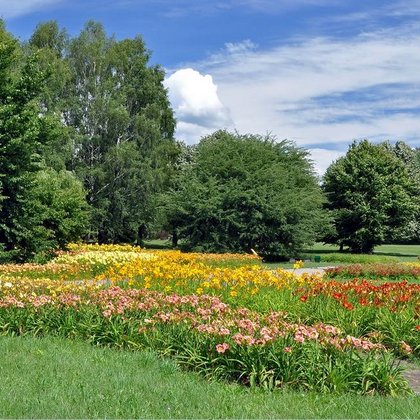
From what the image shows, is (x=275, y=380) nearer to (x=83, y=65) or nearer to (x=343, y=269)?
(x=343, y=269)

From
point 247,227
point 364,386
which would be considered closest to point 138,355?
point 364,386

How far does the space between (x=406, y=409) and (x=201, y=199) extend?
24.9 meters

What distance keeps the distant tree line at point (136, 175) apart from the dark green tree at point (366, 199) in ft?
0.32

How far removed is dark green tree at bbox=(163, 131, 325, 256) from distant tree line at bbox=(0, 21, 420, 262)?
69 millimetres

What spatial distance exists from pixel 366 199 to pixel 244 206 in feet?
51.5

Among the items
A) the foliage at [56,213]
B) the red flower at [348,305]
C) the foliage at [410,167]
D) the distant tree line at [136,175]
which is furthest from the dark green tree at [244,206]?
the foliage at [410,167]

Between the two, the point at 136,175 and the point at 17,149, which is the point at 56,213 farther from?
the point at 136,175

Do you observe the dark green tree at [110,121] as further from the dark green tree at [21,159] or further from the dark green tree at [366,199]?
the dark green tree at [21,159]

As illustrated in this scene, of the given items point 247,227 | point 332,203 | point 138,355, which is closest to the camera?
point 138,355

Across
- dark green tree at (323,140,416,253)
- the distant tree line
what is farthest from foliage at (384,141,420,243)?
dark green tree at (323,140,416,253)

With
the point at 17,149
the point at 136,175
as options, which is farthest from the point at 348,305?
the point at 136,175

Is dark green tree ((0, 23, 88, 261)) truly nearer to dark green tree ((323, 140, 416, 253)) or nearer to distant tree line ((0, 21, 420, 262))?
distant tree line ((0, 21, 420, 262))

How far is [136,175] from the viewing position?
3744cm

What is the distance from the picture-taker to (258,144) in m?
32.4
